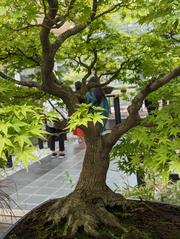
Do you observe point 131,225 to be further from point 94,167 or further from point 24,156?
point 24,156

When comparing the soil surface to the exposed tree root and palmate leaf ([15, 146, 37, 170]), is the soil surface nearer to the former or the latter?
the exposed tree root

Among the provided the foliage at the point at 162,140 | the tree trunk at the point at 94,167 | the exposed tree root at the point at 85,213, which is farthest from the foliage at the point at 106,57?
the exposed tree root at the point at 85,213

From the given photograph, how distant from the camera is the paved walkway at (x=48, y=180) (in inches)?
136

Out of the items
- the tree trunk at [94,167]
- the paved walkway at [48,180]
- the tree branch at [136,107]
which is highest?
the tree branch at [136,107]

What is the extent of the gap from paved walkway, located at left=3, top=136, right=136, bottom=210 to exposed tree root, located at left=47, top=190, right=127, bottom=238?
3.81ft

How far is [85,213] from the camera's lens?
66.8 inches

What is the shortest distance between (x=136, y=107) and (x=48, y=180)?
2763mm

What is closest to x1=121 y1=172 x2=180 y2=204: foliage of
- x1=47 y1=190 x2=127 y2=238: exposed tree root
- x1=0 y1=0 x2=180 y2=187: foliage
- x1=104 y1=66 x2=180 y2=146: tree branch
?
x1=47 y1=190 x2=127 y2=238: exposed tree root

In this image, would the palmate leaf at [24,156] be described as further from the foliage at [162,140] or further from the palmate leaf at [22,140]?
the foliage at [162,140]

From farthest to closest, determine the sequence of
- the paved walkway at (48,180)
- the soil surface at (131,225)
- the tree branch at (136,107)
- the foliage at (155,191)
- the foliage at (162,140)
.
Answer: the paved walkway at (48,180) < the foliage at (155,191) < the soil surface at (131,225) < the tree branch at (136,107) < the foliage at (162,140)

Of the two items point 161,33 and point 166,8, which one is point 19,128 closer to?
point 166,8

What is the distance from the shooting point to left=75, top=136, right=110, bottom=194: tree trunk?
5.70ft

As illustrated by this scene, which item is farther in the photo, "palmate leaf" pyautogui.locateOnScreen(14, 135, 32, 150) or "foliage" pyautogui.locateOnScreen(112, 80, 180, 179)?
"foliage" pyautogui.locateOnScreen(112, 80, 180, 179)

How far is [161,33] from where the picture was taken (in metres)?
2.03
